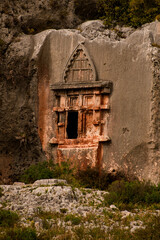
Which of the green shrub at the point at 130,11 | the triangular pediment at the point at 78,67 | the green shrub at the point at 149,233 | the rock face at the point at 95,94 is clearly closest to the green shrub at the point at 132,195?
the rock face at the point at 95,94

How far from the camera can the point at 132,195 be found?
14648 mm

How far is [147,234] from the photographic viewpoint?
11391mm

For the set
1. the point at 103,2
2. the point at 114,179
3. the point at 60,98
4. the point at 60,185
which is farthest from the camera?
the point at 103,2

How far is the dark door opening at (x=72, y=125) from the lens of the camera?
19.3 meters

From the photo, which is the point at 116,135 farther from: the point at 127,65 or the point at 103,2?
the point at 103,2

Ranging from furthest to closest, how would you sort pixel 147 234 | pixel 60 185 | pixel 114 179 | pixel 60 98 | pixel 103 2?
1. pixel 103 2
2. pixel 60 98
3. pixel 114 179
4. pixel 60 185
5. pixel 147 234

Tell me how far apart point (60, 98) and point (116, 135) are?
2537mm

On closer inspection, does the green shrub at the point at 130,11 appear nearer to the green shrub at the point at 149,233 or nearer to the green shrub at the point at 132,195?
the green shrub at the point at 132,195

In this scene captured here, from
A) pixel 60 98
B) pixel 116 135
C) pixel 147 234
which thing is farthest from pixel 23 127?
pixel 147 234

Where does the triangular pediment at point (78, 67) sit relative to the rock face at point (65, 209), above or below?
above

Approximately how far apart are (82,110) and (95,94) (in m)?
0.69

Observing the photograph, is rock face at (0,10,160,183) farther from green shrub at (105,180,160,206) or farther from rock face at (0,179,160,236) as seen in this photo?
rock face at (0,179,160,236)

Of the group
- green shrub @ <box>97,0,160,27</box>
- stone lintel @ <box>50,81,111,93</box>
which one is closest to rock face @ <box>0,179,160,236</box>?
stone lintel @ <box>50,81,111,93</box>

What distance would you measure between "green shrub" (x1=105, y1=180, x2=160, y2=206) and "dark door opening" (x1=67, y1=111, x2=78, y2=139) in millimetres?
4540
